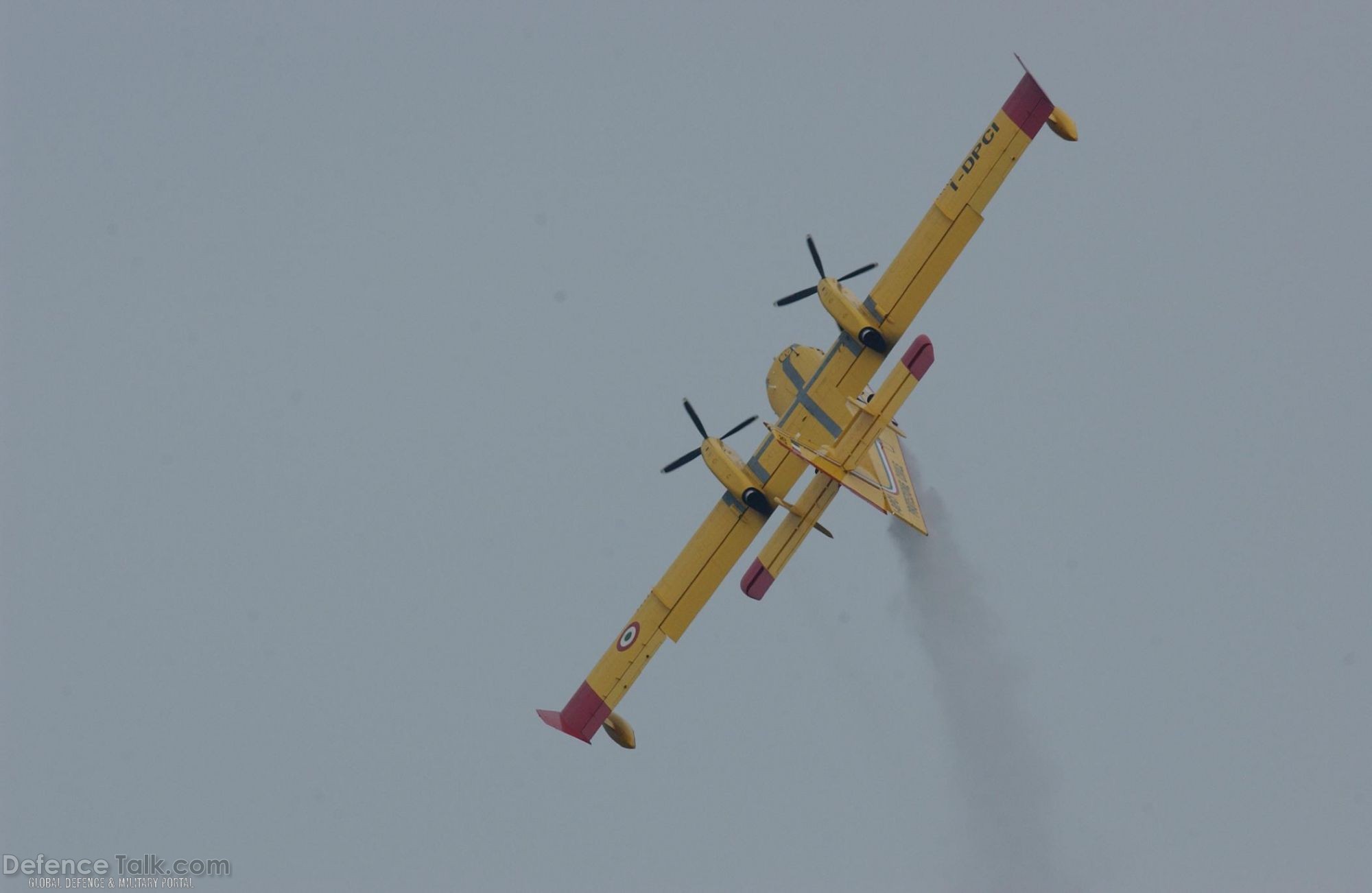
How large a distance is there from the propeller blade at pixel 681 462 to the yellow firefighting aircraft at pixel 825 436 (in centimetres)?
3

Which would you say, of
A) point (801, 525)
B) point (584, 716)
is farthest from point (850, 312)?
point (584, 716)

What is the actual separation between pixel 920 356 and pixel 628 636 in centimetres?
998

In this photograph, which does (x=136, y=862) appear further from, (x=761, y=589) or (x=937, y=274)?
(x=937, y=274)

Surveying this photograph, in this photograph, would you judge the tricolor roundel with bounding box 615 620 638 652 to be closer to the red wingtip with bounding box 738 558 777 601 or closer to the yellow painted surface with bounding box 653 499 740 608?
the yellow painted surface with bounding box 653 499 740 608

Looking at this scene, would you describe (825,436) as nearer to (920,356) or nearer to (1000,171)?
(920,356)

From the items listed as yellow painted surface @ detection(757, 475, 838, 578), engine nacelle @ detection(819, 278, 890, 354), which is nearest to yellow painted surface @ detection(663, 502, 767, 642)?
yellow painted surface @ detection(757, 475, 838, 578)

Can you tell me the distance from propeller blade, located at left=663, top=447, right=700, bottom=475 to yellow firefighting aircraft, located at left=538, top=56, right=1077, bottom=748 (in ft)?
0.11

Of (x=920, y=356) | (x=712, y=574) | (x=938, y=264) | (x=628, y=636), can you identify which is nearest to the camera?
(x=920, y=356)

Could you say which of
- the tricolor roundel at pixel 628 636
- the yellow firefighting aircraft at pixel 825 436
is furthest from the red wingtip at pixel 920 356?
the tricolor roundel at pixel 628 636

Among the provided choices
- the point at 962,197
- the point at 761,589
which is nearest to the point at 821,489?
the point at 761,589

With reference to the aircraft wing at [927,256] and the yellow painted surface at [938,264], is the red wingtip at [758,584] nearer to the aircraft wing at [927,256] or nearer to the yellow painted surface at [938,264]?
the aircraft wing at [927,256]

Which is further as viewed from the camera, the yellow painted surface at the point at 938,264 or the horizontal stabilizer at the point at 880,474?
the yellow painted surface at the point at 938,264

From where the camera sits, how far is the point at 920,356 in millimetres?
51750

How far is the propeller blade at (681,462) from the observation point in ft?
Result: 177
